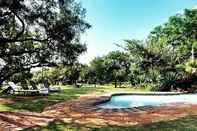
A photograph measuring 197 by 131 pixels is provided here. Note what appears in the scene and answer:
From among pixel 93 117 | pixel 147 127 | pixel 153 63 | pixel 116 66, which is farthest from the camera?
pixel 116 66

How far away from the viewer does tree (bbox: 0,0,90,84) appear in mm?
13898

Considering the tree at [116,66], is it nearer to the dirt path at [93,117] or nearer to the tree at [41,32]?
the tree at [41,32]

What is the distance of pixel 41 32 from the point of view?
15250 millimetres

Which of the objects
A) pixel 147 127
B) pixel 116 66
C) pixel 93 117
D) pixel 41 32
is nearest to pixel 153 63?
pixel 116 66

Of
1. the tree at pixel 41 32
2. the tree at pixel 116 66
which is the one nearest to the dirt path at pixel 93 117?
the tree at pixel 41 32

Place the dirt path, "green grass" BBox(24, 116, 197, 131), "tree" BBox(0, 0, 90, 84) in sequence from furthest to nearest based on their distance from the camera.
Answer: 1. "tree" BBox(0, 0, 90, 84)
2. the dirt path
3. "green grass" BBox(24, 116, 197, 131)

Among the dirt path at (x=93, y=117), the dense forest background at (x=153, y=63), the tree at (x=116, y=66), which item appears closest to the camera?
the dirt path at (x=93, y=117)

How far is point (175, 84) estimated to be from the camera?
30.7 m

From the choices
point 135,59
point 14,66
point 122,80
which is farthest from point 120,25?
point 14,66

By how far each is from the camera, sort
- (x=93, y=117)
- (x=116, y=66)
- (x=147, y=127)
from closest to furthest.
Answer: (x=147, y=127) < (x=93, y=117) < (x=116, y=66)

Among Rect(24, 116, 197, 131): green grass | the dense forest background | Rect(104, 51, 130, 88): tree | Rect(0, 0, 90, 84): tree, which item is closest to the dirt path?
Rect(24, 116, 197, 131): green grass

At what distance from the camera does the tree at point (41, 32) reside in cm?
1390

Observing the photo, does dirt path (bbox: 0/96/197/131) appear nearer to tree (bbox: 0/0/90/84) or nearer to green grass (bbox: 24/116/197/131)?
green grass (bbox: 24/116/197/131)

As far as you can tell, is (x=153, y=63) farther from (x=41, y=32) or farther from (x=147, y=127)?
(x=147, y=127)
